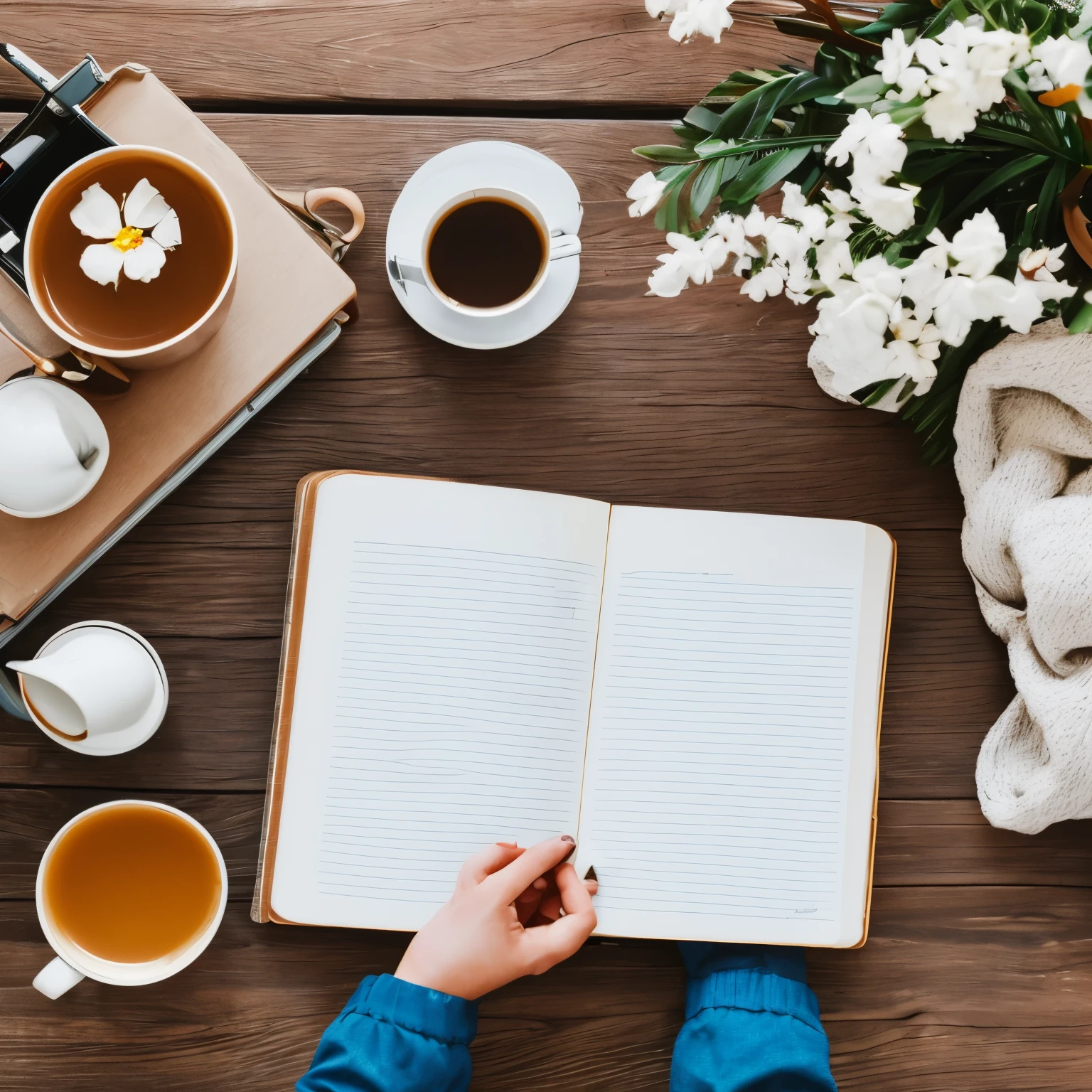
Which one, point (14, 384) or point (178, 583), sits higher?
point (14, 384)

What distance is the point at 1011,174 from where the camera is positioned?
0.58 m

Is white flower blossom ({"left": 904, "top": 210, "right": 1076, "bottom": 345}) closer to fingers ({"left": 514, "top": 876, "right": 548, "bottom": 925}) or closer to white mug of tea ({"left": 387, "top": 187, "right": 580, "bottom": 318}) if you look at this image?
white mug of tea ({"left": 387, "top": 187, "right": 580, "bottom": 318})

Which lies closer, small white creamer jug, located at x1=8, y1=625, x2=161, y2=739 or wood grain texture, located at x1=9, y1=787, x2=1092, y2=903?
small white creamer jug, located at x1=8, y1=625, x2=161, y2=739

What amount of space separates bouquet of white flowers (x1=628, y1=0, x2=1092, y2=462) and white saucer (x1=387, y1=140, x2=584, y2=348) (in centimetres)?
13

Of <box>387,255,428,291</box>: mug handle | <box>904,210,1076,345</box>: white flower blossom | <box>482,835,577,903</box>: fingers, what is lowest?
<box>482,835,577,903</box>: fingers

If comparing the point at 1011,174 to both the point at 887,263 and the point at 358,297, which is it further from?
the point at 358,297

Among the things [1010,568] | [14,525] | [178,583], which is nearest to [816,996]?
[1010,568]

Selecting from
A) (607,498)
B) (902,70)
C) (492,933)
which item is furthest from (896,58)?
(492,933)

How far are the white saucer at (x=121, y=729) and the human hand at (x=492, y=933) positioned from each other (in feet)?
0.96

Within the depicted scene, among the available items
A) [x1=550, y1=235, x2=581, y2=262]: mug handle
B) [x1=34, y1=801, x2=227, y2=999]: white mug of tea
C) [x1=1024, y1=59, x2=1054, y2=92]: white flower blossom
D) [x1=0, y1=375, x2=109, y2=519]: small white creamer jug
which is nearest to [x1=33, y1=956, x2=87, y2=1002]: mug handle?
[x1=34, y1=801, x2=227, y2=999]: white mug of tea

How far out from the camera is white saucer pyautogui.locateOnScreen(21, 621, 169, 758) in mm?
766

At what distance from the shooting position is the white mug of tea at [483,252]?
0.77 meters

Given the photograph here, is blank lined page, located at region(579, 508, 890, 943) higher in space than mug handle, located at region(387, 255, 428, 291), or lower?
lower

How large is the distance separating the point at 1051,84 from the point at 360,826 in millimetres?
727
